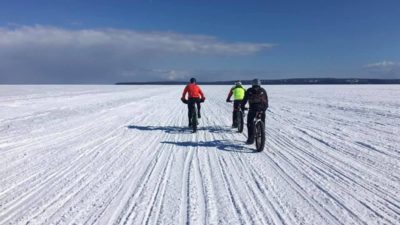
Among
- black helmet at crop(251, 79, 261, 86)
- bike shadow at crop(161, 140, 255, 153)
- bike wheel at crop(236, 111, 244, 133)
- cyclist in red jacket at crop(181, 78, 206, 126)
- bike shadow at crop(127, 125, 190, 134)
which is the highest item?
black helmet at crop(251, 79, 261, 86)

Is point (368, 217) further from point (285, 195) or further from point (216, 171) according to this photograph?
point (216, 171)

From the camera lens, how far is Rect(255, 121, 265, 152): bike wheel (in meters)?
9.07

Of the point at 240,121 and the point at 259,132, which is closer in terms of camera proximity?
the point at 259,132

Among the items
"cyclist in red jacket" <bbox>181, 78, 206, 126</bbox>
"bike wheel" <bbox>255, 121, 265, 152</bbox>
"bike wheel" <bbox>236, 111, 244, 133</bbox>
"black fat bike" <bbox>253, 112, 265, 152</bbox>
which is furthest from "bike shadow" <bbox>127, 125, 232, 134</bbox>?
"bike wheel" <bbox>255, 121, 265, 152</bbox>

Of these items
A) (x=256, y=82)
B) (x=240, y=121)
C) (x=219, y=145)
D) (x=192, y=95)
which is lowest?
(x=219, y=145)

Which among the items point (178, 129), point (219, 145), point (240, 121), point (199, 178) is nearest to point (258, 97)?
point (219, 145)

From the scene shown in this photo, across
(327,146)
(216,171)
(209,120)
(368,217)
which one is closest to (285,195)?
(368,217)

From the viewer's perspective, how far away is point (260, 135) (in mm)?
9219

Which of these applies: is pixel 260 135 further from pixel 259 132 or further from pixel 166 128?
pixel 166 128

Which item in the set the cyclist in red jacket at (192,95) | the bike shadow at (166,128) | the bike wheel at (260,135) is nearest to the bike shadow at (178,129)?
the bike shadow at (166,128)

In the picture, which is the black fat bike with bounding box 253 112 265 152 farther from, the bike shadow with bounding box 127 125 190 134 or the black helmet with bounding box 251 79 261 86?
the bike shadow with bounding box 127 125 190 134

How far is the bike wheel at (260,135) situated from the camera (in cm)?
907

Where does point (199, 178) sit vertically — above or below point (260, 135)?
below

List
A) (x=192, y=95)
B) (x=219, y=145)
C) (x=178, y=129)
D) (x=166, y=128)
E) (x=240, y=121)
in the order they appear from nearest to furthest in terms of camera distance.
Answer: (x=219, y=145)
(x=240, y=121)
(x=192, y=95)
(x=178, y=129)
(x=166, y=128)
